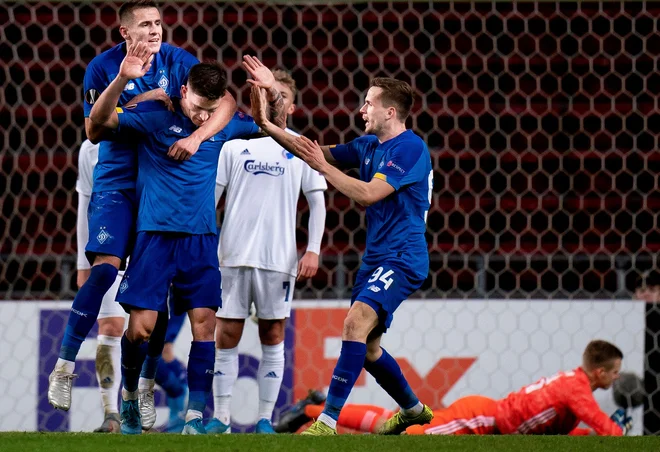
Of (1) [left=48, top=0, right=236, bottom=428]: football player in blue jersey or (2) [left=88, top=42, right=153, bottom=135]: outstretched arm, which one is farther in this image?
(1) [left=48, top=0, right=236, bottom=428]: football player in blue jersey

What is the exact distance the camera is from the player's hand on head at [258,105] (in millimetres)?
3723

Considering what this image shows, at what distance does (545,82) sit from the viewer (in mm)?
6930

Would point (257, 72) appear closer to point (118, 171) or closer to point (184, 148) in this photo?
point (184, 148)

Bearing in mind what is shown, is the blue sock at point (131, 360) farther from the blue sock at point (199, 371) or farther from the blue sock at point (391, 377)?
the blue sock at point (391, 377)

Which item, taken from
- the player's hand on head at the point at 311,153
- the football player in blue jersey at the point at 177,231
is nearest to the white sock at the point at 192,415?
the football player in blue jersey at the point at 177,231

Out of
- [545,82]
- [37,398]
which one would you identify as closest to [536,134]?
[545,82]

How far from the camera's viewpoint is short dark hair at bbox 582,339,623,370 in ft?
16.2

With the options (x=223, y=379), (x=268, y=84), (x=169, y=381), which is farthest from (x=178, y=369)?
(x=268, y=84)

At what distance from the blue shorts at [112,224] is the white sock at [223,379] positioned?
91cm

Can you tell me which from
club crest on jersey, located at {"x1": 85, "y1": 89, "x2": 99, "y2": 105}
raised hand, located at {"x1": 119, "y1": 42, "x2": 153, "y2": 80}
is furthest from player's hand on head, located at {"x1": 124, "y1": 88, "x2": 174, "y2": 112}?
raised hand, located at {"x1": 119, "y1": 42, "x2": 153, "y2": 80}

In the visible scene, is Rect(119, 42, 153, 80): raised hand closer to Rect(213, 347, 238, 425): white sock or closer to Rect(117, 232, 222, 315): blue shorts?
Rect(117, 232, 222, 315): blue shorts

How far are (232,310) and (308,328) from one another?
3.04ft

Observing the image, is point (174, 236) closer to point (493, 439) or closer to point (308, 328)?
point (493, 439)

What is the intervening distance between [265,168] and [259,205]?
162 mm
